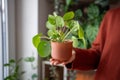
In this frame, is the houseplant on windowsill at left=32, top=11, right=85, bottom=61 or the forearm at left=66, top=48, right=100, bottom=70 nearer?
the houseplant on windowsill at left=32, top=11, right=85, bottom=61

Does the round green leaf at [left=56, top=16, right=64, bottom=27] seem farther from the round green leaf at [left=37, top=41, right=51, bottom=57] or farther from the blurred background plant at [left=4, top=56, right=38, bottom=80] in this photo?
the blurred background plant at [left=4, top=56, right=38, bottom=80]

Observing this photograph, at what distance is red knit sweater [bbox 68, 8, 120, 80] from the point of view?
1.10 m

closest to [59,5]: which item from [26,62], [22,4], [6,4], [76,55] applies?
[22,4]

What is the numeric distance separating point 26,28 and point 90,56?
787mm

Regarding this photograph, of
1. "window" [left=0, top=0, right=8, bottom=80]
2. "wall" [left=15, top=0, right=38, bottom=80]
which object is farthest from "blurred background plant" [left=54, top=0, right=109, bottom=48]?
"window" [left=0, top=0, right=8, bottom=80]

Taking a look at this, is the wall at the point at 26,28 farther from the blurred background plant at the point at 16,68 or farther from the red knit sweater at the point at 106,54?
the red knit sweater at the point at 106,54

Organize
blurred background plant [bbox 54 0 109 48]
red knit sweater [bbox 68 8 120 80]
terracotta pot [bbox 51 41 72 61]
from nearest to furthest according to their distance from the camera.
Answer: terracotta pot [bbox 51 41 72 61]
red knit sweater [bbox 68 8 120 80]
blurred background plant [bbox 54 0 109 48]

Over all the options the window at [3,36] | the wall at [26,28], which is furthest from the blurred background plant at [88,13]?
the window at [3,36]

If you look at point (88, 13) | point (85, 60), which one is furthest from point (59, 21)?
point (88, 13)

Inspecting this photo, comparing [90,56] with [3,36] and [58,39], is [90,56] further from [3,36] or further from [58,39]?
[3,36]

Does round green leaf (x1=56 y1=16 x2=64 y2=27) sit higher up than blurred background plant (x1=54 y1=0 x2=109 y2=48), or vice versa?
blurred background plant (x1=54 y1=0 x2=109 y2=48)

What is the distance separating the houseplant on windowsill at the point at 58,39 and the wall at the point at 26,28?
0.71 metres

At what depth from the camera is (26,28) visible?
1.79 metres

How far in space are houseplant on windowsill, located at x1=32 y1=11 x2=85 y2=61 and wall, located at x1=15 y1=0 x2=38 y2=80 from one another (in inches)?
27.9
